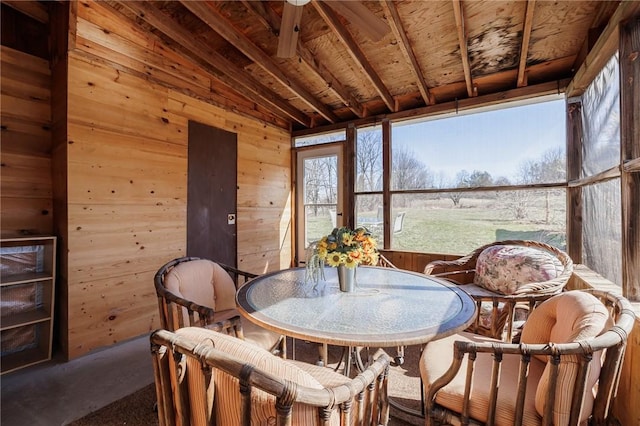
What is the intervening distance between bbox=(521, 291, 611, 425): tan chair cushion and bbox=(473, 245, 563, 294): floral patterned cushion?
121cm

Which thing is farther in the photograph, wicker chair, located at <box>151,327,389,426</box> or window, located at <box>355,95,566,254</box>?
window, located at <box>355,95,566,254</box>

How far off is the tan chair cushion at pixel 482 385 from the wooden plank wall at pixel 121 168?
278cm

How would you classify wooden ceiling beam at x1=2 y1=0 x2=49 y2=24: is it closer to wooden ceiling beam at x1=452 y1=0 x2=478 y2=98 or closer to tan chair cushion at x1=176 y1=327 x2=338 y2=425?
tan chair cushion at x1=176 y1=327 x2=338 y2=425

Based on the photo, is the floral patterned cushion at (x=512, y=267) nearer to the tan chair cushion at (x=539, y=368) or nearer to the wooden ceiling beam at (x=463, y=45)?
the tan chair cushion at (x=539, y=368)

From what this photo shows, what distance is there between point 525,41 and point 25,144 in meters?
4.56

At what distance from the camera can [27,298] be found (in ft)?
7.94

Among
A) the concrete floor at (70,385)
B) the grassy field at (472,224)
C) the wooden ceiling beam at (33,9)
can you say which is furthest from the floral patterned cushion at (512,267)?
the wooden ceiling beam at (33,9)

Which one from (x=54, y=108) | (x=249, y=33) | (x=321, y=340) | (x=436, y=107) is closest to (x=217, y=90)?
(x=249, y=33)

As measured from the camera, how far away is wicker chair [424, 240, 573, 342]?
2023 millimetres

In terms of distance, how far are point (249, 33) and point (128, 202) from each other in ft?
6.80

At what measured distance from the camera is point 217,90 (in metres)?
3.60

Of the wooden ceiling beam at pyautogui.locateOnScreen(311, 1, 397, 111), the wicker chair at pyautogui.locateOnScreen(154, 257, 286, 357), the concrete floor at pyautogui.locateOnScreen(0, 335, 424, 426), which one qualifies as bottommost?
the concrete floor at pyautogui.locateOnScreen(0, 335, 424, 426)

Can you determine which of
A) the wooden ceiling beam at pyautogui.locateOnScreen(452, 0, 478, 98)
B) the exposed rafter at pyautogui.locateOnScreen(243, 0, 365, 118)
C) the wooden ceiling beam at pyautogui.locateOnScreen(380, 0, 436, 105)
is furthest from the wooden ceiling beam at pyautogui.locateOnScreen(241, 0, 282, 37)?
the wooden ceiling beam at pyautogui.locateOnScreen(452, 0, 478, 98)

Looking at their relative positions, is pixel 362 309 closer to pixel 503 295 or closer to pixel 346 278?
pixel 346 278
